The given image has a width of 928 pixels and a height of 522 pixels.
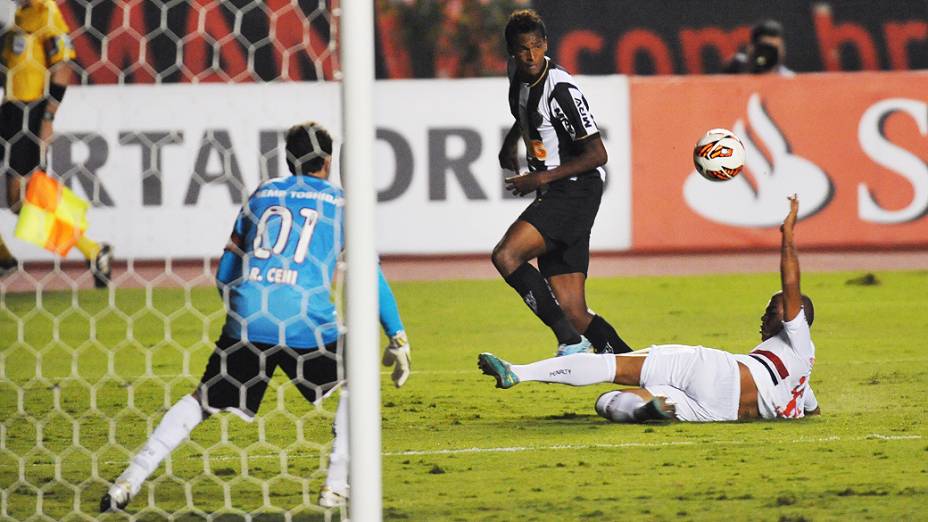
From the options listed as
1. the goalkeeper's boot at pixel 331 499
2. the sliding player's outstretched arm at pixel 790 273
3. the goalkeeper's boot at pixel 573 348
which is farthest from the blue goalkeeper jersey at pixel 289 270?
the goalkeeper's boot at pixel 573 348

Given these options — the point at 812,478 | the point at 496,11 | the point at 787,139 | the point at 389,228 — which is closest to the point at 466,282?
the point at 389,228

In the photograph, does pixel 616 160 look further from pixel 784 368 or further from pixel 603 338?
pixel 784 368

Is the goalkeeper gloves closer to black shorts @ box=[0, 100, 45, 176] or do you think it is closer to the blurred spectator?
black shorts @ box=[0, 100, 45, 176]

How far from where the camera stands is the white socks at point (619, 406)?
5.77m

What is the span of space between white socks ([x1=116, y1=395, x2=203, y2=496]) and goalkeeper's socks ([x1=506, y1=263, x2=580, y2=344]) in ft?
7.41

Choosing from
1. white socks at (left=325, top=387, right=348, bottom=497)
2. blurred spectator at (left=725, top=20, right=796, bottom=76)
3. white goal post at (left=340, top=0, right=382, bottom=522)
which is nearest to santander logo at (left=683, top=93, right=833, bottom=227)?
blurred spectator at (left=725, top=20, right=796, bottom=76)

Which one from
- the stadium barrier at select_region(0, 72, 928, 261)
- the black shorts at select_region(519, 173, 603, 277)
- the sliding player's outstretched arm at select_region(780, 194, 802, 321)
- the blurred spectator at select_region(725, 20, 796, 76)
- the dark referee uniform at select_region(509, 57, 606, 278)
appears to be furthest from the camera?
the blurred spectator at select_region(725, 20, 796, 76)

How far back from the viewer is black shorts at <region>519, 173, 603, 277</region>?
661 cm

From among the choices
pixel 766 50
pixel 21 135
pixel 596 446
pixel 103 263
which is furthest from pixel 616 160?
pixel 596 446

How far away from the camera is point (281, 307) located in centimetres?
458

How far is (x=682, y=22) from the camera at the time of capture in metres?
14.5

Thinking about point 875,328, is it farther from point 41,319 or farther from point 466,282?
→ point 41,319

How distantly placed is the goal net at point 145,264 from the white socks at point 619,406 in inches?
44.0

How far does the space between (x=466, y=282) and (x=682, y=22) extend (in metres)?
5.31
